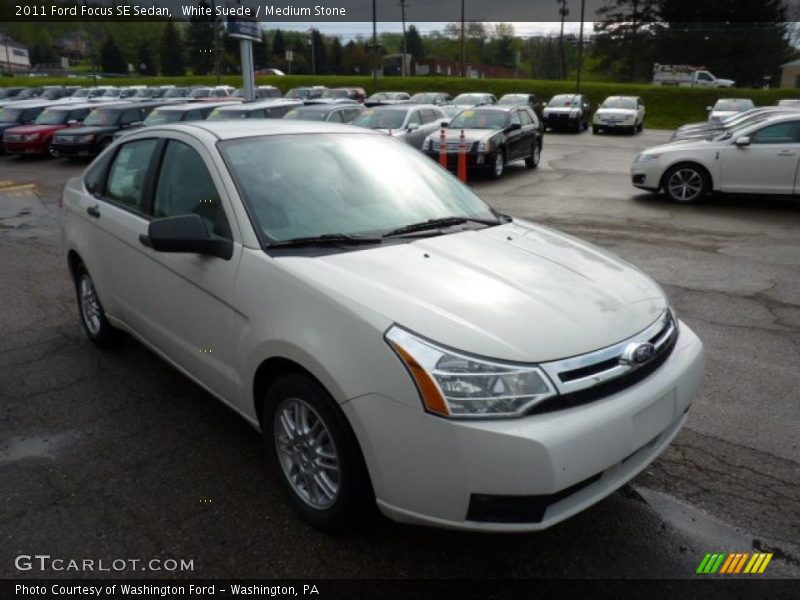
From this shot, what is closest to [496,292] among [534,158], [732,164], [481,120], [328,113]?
[732,164]

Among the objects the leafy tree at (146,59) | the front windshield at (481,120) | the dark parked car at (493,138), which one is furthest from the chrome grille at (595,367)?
the leafy tree at (146,59)

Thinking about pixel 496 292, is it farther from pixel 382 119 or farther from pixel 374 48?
pixel 374 48

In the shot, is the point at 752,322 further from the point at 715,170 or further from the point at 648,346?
the point at 715,170

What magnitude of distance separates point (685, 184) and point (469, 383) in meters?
10.4

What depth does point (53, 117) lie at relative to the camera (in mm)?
20297

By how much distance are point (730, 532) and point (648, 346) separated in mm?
957

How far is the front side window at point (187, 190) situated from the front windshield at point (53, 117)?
1909 cm

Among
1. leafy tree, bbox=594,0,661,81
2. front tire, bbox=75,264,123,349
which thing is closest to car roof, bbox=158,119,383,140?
front tire, bbox=75,264,123,349

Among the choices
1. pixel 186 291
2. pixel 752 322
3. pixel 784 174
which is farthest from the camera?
pixel 784 174

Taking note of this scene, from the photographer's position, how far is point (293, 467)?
294 cm

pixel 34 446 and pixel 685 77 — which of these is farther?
pixel 685 77

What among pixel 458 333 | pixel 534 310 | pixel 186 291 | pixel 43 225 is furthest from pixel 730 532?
pixel 43 225

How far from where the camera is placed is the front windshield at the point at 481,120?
49.7 feet

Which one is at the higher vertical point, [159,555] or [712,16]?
[712,16]
